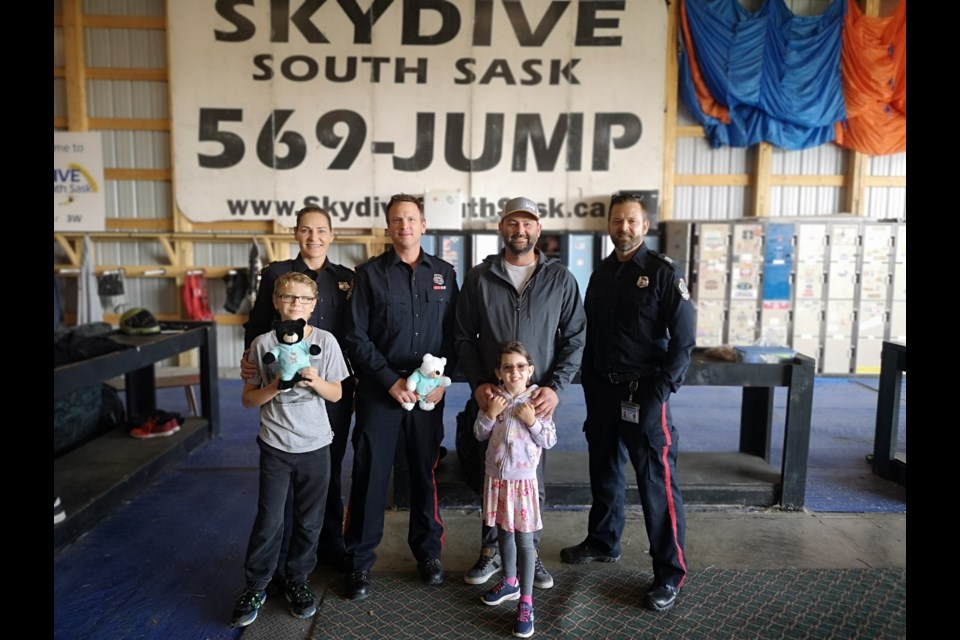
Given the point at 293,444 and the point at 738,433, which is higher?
the point at 293,444

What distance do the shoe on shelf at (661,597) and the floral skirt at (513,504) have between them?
0.66m

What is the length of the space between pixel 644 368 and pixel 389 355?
1186mm

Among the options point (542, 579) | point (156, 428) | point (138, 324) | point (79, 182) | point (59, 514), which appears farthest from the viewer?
point (79, 182)

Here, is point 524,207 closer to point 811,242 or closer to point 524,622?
point 524,622

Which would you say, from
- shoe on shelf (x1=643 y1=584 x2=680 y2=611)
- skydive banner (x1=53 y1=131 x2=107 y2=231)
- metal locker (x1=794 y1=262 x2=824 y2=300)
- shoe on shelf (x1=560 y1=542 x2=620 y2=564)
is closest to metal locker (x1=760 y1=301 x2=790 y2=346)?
metal locker (x1=794 y1=262 x2=824 y2=300)

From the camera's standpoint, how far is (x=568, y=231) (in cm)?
788

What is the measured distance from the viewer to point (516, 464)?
2420 millimetres

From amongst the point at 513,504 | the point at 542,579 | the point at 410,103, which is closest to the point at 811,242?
the point at 410,103

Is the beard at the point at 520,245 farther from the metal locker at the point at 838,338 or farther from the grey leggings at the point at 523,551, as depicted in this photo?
the metal locker at the point at 838,338

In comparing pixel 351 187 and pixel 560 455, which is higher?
pixel 351 187

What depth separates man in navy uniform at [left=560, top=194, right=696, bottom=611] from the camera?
2.62 metres

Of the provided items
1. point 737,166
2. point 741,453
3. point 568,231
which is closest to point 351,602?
point 741,453
